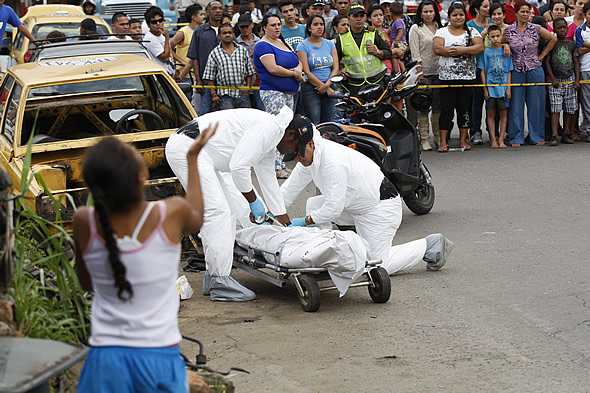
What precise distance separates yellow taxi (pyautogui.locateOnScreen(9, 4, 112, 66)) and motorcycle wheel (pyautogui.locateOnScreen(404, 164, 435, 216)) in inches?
337

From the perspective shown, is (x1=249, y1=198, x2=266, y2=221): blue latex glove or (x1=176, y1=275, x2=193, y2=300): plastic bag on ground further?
(x1=249, y1=198, x2=266, y2=221): blue latex glove

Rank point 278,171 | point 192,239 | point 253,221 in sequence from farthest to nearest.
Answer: point 278,171 < point 192,239 < point 253,221

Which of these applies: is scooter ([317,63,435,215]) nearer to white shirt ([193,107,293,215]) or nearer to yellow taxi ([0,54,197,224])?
yellow taxi ([0,54,197,224])

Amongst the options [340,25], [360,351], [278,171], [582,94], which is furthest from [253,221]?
[582,94]

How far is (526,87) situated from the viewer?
45.6 feet

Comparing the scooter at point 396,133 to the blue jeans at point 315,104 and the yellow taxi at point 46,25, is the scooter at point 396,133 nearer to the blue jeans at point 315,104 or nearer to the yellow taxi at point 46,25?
the blue jeans at point 315,104

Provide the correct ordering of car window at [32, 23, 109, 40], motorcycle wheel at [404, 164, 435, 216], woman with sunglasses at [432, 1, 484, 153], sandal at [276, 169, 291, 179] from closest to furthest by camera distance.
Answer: motorcycle wheel at [404, 164, 435, 216] < sandal at [276, 169, 291, 179] < woman with sunglasses at [432, 1, 484, 153] < car window at [32, 23, 109, 40]

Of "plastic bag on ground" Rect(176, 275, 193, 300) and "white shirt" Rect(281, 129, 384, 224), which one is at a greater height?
"white shirt" Rect(281, 129, 384, 224)

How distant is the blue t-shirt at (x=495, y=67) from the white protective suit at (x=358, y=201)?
21.3ft

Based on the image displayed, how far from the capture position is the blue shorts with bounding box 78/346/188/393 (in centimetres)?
329

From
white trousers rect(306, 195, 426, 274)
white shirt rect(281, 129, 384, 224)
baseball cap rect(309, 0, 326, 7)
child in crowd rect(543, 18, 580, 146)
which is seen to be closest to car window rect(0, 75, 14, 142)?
white shirt rect(281, 129, 384, 224)

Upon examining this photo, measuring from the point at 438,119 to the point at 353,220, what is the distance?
258 inches

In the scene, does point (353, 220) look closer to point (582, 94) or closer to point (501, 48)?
point (501, 48)

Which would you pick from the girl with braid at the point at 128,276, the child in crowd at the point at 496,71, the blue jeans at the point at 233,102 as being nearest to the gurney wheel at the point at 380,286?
the girl with braid at the point at 128,276
